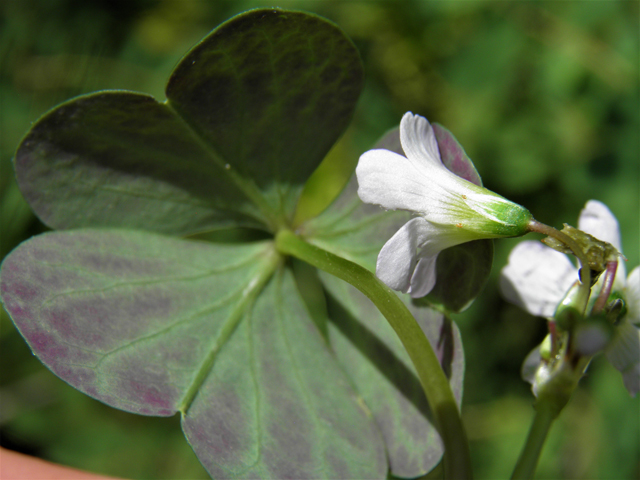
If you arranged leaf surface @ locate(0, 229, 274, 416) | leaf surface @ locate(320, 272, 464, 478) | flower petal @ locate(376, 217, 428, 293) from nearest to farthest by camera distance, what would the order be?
flower petal @ locate(376, 217, 428, 293)
leaf surface @ locate(0, 229, 274, 416)
leaf surface @ locate(320, 272, 464, 478)

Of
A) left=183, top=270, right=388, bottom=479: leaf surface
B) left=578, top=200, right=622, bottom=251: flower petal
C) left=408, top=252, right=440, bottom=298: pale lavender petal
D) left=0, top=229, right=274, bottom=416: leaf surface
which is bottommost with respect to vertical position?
left=183, top=270, right=388, bottom=479: leaf surface

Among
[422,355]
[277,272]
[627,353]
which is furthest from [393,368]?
[627,353]

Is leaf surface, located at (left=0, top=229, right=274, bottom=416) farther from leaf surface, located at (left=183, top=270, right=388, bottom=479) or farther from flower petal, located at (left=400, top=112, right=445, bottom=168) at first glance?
flower petal, located at (left=400, top=112, right=445, bottom=168)

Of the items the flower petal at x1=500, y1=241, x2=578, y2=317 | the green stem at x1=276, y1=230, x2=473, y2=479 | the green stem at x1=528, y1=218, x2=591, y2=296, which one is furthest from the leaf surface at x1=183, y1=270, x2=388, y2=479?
the green stem at x1=528, y1=218, x2=591, y2=296

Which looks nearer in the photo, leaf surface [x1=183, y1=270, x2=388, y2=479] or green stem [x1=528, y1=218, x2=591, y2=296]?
green stem [x1=528, y1=218, x2=591, y2=296]

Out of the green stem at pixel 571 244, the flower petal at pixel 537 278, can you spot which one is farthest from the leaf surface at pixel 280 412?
the green stem at pixel 571 244

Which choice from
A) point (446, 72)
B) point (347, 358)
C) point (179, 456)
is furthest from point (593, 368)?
point (179, 456)

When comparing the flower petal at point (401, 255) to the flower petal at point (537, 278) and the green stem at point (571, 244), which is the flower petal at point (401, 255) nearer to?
the green stem at point (571, 244)
